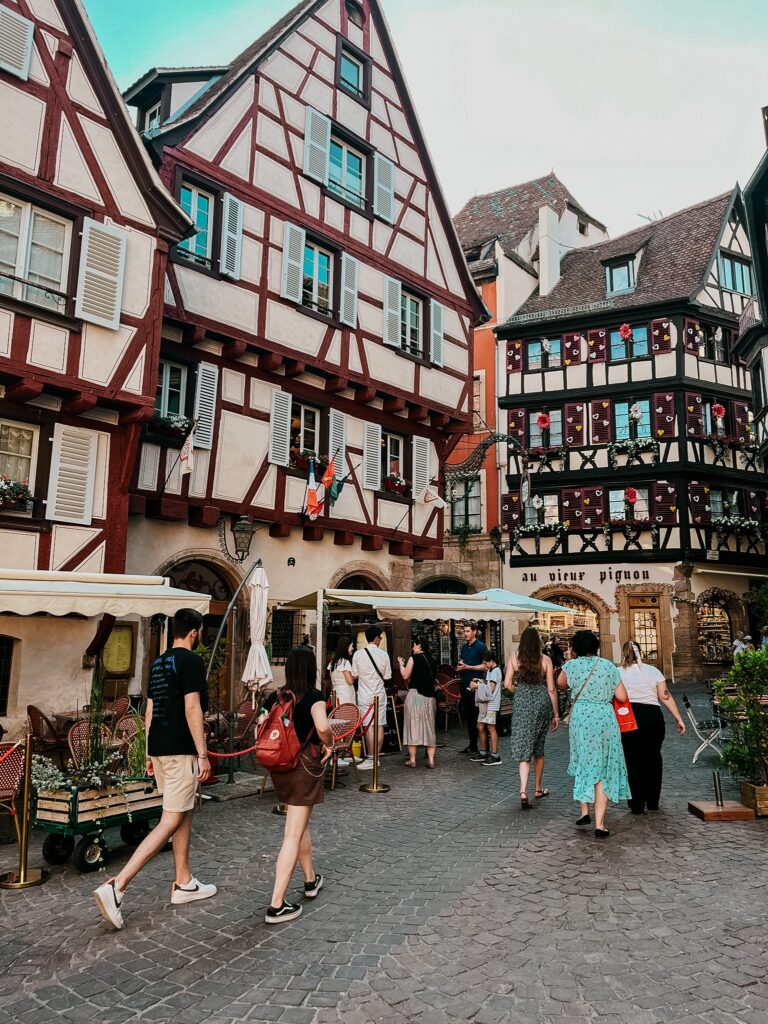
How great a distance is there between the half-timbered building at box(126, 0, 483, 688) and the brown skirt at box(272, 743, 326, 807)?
8281 millimetres

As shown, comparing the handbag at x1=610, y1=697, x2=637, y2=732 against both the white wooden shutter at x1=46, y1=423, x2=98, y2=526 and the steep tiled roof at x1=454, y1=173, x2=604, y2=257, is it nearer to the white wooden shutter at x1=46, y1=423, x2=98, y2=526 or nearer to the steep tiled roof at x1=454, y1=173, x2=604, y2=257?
the white wooden shutter at x1=46, y1=423, x2=98, y2=526

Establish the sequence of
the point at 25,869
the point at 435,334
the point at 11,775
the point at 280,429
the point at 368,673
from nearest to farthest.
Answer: the point at 25,869 → the point at 11,775 → the point at 368,673 → the point at 280,429 → the point at 435,334

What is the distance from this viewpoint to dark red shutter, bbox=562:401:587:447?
28.8 meters

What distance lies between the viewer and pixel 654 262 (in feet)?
101

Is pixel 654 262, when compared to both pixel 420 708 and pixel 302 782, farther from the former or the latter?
pixel 302 782

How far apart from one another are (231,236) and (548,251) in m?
21.2

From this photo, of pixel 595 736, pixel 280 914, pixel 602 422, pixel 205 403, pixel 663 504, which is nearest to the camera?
pixel 280 914

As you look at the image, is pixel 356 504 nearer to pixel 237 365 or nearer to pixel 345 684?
pixel 237 365

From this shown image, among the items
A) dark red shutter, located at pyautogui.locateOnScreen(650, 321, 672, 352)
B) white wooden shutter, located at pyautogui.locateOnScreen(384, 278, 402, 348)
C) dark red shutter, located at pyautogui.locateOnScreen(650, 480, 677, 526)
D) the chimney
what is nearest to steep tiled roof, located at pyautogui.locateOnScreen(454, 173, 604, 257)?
the chimney

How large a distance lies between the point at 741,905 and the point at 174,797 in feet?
12.5

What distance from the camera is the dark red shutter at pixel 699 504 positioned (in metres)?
27.0

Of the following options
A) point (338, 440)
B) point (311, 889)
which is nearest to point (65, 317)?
point (338, 440)

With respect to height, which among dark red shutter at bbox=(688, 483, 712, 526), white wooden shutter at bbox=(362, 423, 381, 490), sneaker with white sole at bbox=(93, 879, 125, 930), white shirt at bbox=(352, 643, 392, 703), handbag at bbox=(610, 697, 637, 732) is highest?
dark red shutter at bbox=(688, 483, 712, 526)

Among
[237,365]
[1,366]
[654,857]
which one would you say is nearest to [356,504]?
[237,365]
